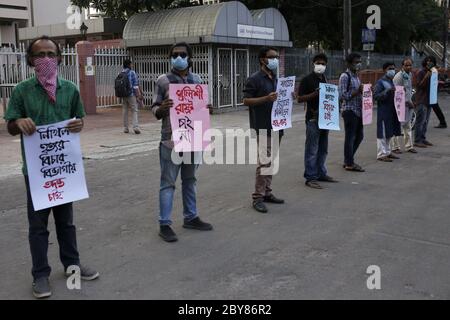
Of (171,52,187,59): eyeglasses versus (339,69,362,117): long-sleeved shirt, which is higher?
(171,52,187,59): eyeglasses

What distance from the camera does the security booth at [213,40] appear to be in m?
18.8

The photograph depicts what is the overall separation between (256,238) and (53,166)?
2.21 meters

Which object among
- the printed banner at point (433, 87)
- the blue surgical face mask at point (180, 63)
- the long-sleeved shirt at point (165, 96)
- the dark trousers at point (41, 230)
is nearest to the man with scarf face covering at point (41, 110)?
the dark trousers at point (41, 230)

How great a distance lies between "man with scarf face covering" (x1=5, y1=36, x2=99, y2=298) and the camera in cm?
388

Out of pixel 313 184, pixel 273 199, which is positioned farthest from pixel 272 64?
pixel 313 184

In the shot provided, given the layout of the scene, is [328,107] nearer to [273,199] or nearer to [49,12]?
[273,199]

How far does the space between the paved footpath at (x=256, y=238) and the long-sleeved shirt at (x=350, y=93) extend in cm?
108

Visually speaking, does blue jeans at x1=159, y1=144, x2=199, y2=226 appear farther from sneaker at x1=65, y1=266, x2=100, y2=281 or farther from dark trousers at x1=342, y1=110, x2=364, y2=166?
dark trousers at x1=342, y1=110, x2=364, y2=166

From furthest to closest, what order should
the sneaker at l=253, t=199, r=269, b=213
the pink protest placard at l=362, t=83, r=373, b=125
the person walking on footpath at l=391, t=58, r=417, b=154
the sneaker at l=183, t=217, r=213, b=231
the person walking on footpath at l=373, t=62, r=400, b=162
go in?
the person walking on footpath at l=391, t=58, r=417, b=154 → the person walking on footpath at l=373, t=62, r=400, b=162 → the pink protest placard at l=362, t=83, r=373, b=125 → the sneaker at l=253, t=199, r=269, b=213 → the sneaker at l=183, t=217, r=213, b=231

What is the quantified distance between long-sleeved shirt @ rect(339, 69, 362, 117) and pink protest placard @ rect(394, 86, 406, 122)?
165cm

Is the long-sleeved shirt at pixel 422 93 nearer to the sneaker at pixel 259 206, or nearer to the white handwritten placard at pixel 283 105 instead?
the white handwritten placard at pixel 283 105

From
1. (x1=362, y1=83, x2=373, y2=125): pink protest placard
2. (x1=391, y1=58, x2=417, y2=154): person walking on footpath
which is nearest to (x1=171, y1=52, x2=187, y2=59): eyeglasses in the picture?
(x1=362, y1=83, x2=373, y2=125): pink protest placard

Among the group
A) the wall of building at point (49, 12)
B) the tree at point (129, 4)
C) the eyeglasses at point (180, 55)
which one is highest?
the wall of building at point (49, 12)

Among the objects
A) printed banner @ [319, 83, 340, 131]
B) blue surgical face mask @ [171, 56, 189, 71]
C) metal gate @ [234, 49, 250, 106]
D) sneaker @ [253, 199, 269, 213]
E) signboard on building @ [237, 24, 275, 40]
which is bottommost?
sneaker @ [253, 199, 269, 213]
